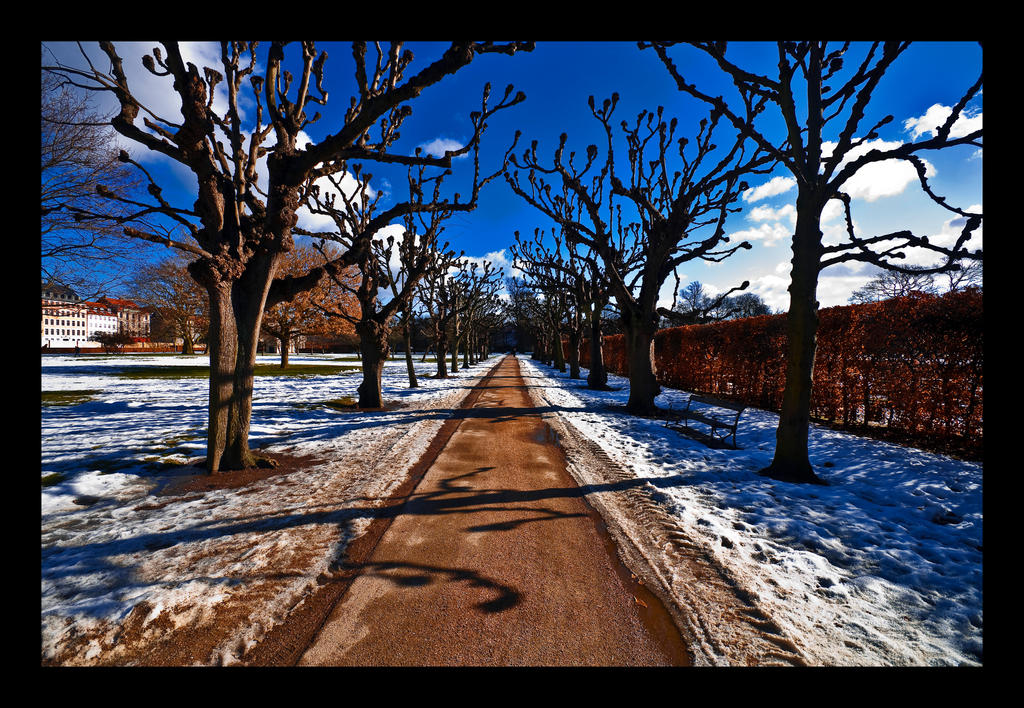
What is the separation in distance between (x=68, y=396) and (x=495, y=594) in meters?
15.7

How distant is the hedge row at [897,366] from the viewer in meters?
5.12

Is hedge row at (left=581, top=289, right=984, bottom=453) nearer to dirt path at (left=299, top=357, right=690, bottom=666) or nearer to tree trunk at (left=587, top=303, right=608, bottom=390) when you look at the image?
tree trunk at (left=587, top=303, right=608, bottom=390)

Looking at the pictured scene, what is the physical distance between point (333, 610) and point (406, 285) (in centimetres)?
905

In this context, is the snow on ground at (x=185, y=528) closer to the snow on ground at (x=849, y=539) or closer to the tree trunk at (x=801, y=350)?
the snow on ground at (x=849, y=539)

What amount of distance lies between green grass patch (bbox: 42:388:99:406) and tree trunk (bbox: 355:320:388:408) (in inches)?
299

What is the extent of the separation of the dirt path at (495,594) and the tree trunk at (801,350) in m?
3.00

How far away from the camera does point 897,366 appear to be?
5988 mm

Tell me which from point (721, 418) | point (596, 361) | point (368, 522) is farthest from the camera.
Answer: point (596, 361)

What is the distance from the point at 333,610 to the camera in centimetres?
197

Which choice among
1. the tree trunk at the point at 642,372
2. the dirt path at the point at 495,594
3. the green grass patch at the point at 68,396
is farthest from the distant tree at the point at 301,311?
the dirt path at the point at 495,594

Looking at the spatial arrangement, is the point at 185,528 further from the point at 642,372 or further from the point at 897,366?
the point at 897,366

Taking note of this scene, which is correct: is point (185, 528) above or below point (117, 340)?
below

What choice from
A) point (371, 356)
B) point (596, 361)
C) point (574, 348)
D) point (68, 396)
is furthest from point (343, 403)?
point (574, 348)
